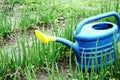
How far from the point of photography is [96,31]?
7.97ft

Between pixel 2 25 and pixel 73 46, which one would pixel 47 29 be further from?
pixel 73 46

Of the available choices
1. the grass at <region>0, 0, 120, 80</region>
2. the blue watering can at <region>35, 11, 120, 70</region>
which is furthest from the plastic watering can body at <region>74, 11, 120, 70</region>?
the grass at <region>0, 0, 120, 80</region>

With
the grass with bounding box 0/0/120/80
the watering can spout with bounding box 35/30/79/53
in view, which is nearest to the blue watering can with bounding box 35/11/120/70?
the watering can spout with bounding box 35/30/79/53

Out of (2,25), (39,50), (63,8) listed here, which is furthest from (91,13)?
(39,50)

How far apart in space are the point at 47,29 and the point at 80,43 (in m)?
1.02

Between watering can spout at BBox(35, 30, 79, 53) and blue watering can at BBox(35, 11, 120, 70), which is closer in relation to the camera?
watering can spout at BBox(35, 30, 79, 53)

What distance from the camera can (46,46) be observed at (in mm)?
2494

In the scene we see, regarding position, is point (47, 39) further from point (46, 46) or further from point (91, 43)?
point (91, 43)

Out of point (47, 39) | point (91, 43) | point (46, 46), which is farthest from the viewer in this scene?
point (46, 46)

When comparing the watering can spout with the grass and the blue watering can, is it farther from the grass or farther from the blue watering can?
the grass

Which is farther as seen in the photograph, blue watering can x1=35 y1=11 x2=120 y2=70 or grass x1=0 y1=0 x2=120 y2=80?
blue watering can x1=35 y1=11 x2=120 y2=70

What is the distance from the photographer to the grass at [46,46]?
2205 millimetres

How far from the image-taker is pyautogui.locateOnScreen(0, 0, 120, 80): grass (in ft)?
7.23

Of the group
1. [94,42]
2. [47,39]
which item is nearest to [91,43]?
[94,42]
